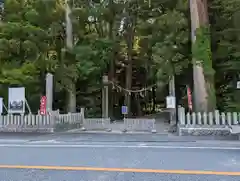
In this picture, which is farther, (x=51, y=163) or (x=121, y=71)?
(x=121, y=71)

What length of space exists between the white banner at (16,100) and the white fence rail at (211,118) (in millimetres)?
6726

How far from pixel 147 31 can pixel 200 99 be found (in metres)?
5.11

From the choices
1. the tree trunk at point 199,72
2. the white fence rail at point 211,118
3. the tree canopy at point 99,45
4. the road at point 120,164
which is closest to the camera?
the road at point 120,164

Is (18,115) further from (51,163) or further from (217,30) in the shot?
(217,30)

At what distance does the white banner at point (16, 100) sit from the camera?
42.0ft

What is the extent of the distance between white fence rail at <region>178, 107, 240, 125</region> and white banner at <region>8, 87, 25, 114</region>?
6.73 metres

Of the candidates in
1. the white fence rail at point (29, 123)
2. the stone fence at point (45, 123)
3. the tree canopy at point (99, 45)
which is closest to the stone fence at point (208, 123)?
the tree canopy at point (99, 45)

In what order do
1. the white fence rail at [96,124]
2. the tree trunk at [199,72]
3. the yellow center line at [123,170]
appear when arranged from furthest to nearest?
1. the white fence rail at [96,124]
2. the tree trunk at [199,72]
3. the yellow center line at [123,170]

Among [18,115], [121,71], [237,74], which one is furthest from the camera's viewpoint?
[121,71]

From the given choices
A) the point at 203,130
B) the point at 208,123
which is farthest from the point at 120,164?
the point at 208,123

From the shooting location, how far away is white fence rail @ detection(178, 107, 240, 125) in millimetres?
10672

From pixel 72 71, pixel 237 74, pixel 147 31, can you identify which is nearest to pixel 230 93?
pixel 237 74

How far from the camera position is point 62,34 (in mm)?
18234

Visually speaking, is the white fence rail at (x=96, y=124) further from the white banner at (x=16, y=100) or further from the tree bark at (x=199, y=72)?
the tree bark at (x=199, y=72)
